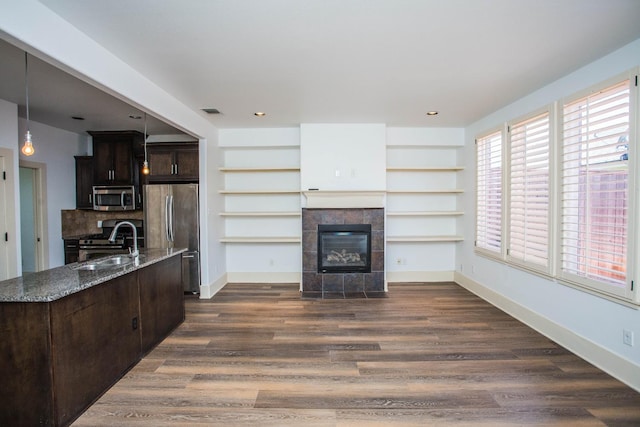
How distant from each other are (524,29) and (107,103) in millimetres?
4343

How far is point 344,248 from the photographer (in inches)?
196

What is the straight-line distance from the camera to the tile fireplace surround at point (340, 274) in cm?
486

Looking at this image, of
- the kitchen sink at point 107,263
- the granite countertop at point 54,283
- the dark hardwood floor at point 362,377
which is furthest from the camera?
the kitchen sink at point 107,263

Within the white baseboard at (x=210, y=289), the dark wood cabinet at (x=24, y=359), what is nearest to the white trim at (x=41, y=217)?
the white baseboard at (x=210, y=289)

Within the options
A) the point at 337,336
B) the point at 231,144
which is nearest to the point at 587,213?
the point at 337,336

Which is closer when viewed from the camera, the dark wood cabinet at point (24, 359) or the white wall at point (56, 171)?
the dark wood cabinet at point (24, 359)

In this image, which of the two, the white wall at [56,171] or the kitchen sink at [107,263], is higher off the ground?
the white wall at [56,171]

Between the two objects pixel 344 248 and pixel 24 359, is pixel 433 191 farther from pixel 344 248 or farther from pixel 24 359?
pixel 24 359

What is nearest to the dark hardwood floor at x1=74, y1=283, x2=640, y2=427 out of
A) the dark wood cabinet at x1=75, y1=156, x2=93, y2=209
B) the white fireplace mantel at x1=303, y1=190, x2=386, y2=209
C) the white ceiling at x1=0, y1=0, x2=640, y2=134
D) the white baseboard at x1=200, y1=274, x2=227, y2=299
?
the white baseboard at x1=200, y1=274, x2=227, y2=299

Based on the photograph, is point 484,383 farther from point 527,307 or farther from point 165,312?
point 165,312

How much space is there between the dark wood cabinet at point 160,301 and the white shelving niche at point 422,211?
3369mm

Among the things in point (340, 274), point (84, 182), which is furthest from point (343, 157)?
point (84, 182)

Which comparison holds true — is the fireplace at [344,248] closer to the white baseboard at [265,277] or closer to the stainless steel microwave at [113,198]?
the white baseboard at [265,277]

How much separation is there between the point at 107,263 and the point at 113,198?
108 inches
